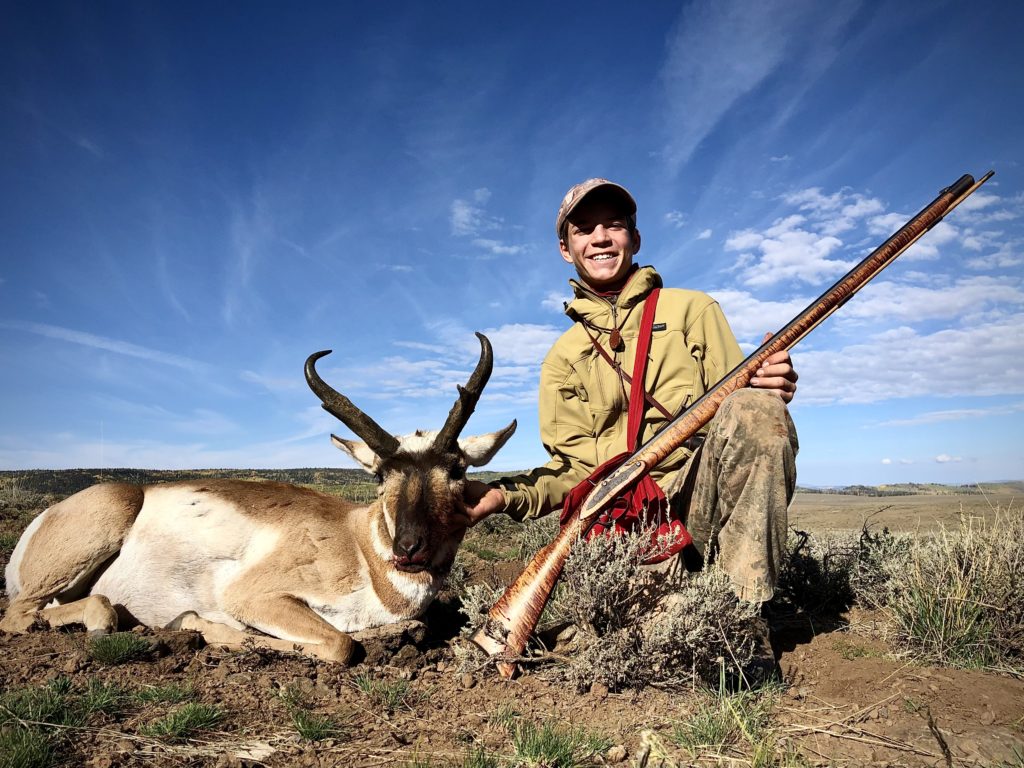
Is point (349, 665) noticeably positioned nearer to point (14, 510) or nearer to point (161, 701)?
point (161, 701)

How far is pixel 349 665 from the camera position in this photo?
178 inches

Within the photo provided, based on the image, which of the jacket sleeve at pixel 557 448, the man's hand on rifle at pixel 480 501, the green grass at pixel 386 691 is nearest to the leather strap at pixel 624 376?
the jacket sleeve at pixel 557 448

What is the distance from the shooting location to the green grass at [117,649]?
4.09m

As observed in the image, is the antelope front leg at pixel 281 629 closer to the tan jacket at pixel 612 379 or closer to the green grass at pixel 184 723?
the green grass at pixel 184 723

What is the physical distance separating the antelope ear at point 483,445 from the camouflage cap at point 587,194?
205 cm

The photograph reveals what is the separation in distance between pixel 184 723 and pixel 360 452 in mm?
2901

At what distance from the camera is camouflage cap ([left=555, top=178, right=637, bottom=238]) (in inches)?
209

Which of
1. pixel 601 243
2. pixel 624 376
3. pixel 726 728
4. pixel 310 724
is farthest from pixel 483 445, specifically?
pixel 726 728

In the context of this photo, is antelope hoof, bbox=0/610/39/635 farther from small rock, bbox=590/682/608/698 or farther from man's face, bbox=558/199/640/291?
man's face, bbox=558/199/640/291

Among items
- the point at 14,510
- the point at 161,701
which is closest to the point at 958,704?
the point at 161,701

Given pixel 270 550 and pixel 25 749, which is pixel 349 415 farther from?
pixel 25 749

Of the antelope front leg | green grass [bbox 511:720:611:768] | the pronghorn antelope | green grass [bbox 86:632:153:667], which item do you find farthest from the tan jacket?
green grass [bbox 86:632:153:667]

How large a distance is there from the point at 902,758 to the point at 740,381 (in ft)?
7.78

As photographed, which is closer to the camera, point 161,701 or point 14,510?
point 161,701
